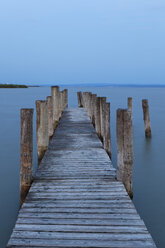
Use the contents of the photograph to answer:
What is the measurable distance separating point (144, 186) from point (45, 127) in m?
2.83

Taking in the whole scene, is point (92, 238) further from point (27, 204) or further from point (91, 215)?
point (27, 204)

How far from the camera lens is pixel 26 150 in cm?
397

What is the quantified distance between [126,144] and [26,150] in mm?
1503

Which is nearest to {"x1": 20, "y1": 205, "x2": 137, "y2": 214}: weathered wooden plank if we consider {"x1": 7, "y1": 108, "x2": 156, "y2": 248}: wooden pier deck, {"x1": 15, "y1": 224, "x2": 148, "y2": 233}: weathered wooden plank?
{"x1": 7, "y1": 108, "x2": 156, "y2": 248}: wooden pier deck

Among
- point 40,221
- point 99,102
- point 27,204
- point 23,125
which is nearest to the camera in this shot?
point 40,221

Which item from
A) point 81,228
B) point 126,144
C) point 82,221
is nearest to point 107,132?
point 126,144

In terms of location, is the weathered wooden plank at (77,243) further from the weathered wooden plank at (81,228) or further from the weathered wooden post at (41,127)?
the weathered wooden post at (41,127)

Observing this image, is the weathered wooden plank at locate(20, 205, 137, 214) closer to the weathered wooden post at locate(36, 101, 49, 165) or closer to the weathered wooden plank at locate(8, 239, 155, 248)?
the weathered wooden plank at locate(8, 239, 155, 248)

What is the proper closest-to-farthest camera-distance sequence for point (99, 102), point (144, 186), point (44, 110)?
point (44, 110) → point (144, 186) → point (99, 102)

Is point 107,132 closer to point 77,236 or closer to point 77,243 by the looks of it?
point 77,236

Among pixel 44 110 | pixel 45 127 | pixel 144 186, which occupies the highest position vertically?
pixel 44 110

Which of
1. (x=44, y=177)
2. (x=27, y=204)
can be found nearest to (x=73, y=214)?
(x=27, y=204)

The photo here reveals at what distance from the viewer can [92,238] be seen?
8.55ft


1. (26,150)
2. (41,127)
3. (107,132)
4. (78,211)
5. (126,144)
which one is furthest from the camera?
(107,132)
